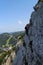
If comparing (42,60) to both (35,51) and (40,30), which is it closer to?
(35,51)

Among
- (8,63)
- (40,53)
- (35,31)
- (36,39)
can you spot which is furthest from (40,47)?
(8,63)

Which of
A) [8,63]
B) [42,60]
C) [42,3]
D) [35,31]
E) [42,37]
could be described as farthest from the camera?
[8,63]

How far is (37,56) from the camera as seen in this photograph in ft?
98.9

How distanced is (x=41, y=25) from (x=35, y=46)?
4.12m

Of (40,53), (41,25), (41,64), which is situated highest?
(41,25)

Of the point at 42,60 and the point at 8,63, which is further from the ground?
the point at 42,60

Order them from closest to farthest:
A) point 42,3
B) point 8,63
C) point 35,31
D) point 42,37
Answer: point 42,37 < point 35,31 < point 42,3 < point 8,63

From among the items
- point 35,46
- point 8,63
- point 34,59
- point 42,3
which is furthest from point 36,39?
point 8,63

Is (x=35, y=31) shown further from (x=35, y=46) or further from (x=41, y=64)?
(x=41, y=64)

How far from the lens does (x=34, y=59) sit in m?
31.8

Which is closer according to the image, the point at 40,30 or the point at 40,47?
the point at 40,47

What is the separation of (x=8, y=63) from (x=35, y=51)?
106 ft

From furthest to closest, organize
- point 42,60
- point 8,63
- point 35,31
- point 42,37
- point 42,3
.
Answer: point 8,63
point 42,3
point 35,31
point 42,37
point 42,60

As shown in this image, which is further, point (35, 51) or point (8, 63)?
point (8, 63)
